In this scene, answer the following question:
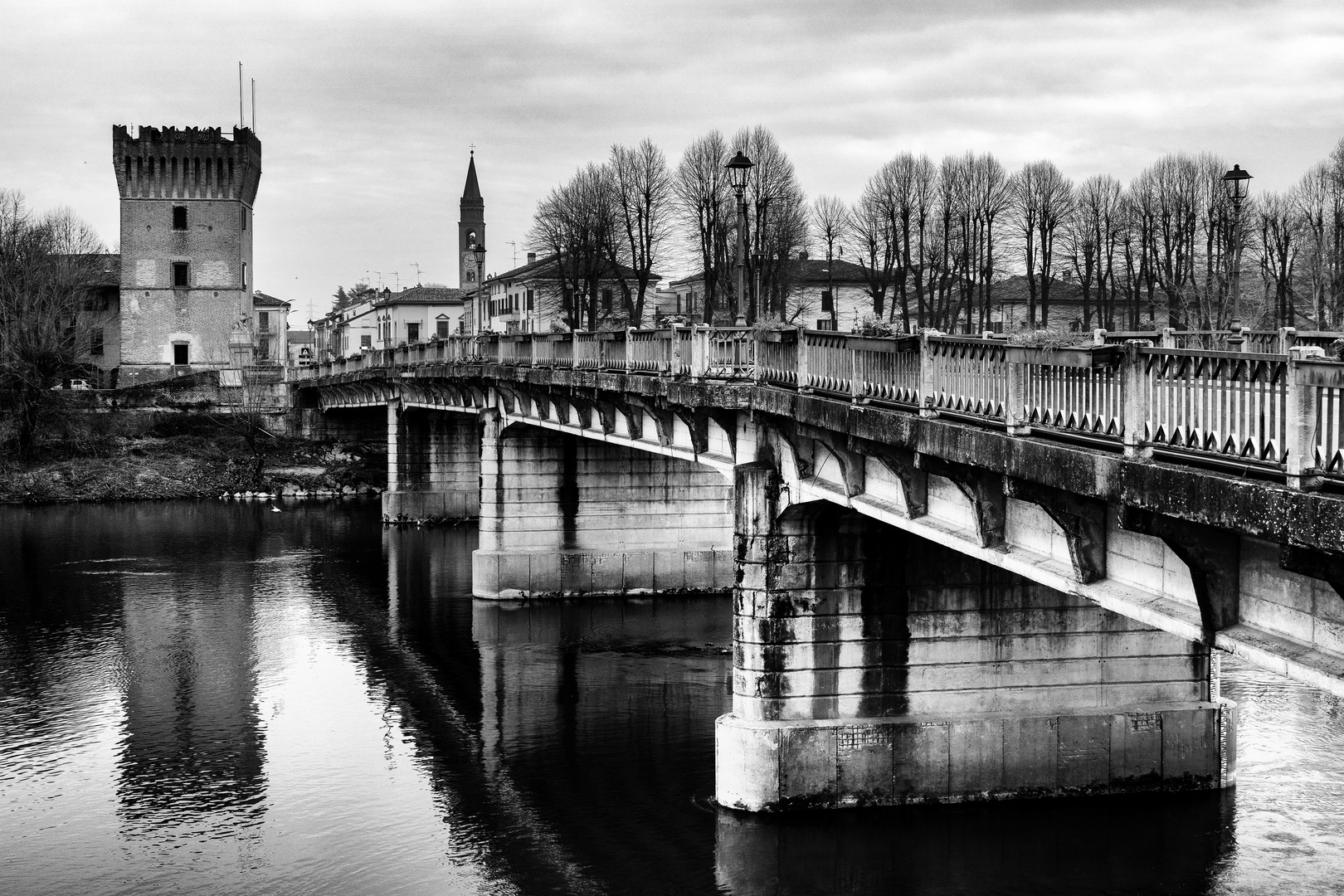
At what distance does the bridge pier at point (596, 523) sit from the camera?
142 feet

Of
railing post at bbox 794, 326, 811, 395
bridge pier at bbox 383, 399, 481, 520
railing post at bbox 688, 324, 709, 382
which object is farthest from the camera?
bridge pier at bbox 383, 399, 481, 520

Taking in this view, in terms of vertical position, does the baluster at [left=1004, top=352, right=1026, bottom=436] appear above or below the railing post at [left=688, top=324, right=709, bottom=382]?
below

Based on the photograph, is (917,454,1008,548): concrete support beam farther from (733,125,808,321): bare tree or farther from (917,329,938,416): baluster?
(733,125,808,321): bare tree

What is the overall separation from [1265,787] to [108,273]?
104004 millimetres

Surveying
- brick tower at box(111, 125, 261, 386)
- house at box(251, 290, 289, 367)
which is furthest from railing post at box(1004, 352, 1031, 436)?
house at box(251, 290, 289, 367)

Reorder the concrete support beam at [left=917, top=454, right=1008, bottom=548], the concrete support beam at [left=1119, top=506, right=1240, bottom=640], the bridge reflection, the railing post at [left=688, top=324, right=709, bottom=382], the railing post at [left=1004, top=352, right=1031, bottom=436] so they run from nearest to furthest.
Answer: the concrete support beam at [left=1119, top=506, right=1240, bottom=640], the railing post at [left=1004, top=352, right=1031, bottom=436], the concrete support beam at [left=917, top=454, right=1008, bottom=548], the bridge reflection, the railing post at [left=688, top=324, right=709, bottom=382]

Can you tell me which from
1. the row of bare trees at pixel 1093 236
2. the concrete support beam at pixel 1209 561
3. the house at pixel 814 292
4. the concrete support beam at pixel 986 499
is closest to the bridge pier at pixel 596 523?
the row of bare trees at pixel 1093 236

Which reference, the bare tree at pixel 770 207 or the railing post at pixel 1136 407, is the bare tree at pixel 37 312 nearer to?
the bare tree at pixel 770 207

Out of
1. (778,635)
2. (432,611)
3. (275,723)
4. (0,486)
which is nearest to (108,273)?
(0,486)

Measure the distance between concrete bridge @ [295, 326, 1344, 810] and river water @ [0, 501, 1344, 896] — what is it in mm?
917

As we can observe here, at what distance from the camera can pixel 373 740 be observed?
93.1 ft

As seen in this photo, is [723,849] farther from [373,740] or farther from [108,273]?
[108,273]

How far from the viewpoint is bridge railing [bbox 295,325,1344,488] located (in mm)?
9969

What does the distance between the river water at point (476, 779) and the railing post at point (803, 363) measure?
20.2 feet
